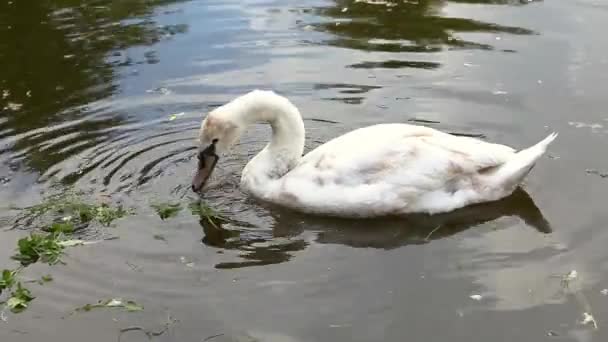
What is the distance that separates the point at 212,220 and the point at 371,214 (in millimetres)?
1158

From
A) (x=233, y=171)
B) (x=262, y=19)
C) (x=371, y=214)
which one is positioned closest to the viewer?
(x=371, y=214)

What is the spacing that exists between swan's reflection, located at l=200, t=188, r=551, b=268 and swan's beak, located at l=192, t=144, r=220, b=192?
1.30 ft

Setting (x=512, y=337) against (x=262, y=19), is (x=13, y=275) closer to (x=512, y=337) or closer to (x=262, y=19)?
(x=512, y=337)

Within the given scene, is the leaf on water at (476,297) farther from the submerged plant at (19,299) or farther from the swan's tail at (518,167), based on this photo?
the submerged plant at (19,299)

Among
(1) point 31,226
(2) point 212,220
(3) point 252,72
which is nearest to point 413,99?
(3) point 252,72

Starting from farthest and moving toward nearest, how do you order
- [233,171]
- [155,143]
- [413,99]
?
[413,99], [155,143], [233,171]

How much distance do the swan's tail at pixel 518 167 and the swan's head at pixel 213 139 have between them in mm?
1974

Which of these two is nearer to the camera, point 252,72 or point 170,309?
point 170,309

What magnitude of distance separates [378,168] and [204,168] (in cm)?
139

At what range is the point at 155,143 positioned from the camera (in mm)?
8172

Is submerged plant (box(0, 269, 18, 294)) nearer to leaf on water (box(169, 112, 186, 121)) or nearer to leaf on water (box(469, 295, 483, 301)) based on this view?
leaf on water (box(469, 295, 483, 301))

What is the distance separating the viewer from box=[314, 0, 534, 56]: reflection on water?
10.2 meters

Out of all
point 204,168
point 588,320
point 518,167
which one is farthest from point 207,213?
point 588,320

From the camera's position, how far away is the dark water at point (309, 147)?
553 cm
